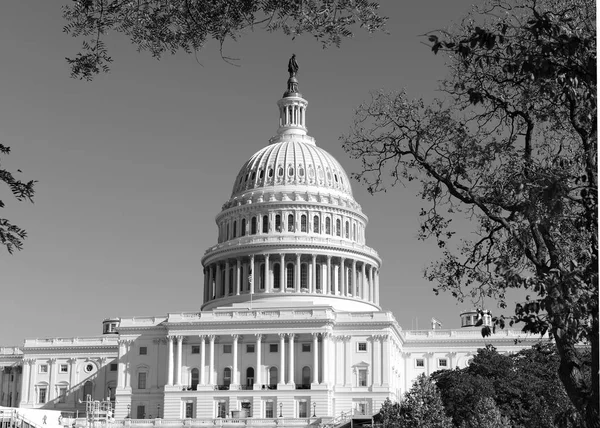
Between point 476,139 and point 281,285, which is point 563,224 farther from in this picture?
point 281,285

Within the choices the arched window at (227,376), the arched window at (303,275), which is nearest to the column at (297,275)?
the arched window at (303,275)

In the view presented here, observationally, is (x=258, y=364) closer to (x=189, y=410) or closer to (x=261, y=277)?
(x=189, y=410)

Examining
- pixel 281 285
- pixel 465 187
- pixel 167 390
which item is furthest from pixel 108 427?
pixel 465 187

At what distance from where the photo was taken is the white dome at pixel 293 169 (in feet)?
556

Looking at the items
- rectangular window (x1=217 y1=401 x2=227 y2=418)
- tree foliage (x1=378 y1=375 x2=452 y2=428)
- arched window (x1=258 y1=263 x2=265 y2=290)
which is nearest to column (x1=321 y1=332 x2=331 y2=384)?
rectangular window (x1=217 y1=401 x2=227 y2=418)

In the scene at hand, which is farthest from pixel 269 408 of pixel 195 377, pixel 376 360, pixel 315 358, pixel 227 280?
pixel 227 280

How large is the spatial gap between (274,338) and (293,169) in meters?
37.8

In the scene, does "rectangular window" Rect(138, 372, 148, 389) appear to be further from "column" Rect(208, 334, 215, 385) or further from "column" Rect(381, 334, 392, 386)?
"column" Rect(381, 334, 392, 386)

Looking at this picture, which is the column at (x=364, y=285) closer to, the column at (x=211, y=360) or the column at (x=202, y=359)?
the column at (x=211, y=360)

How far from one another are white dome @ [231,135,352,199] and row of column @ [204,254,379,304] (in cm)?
1375

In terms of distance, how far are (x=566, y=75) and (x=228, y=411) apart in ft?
397

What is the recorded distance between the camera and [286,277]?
15888cm

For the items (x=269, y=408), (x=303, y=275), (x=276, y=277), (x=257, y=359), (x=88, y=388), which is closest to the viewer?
(x=269, y=408)

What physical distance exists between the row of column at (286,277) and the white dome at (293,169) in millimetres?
13749
